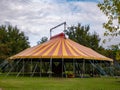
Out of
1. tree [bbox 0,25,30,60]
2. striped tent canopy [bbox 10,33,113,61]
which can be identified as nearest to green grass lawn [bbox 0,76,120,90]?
striped tent canopy [bbox 10,33,113,61]

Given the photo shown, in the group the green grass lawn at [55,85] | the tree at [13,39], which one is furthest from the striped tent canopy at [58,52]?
the tree at [13,39]

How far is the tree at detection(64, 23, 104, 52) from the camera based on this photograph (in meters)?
50.2

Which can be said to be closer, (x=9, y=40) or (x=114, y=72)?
(x=114, y=72)

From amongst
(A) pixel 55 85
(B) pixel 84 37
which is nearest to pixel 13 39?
(B) pixel 84 37

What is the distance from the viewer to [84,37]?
51656 millimetres

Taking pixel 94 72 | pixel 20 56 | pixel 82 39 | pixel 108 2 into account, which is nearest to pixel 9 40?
pixel 82 39

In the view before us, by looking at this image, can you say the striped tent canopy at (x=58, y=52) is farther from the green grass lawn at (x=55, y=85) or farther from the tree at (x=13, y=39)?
the tree at (x=13, y=39)

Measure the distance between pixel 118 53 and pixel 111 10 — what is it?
1.23 metres

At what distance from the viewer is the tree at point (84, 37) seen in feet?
165

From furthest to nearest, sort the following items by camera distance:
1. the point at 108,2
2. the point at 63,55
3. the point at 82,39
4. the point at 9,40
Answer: the point at 82,39
the point at 9,40
the point at 63,55
the point at 108,2

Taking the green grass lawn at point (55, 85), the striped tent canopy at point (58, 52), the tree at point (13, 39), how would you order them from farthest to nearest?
the tree at point (13, 39) < the striped tent canopy at point (58, 52) < the green grass lawn at point (55, 85)

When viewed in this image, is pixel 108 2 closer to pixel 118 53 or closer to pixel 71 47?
pixel 118 53

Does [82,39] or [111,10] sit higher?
[82,39]

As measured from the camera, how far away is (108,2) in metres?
8.52
